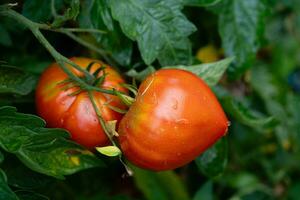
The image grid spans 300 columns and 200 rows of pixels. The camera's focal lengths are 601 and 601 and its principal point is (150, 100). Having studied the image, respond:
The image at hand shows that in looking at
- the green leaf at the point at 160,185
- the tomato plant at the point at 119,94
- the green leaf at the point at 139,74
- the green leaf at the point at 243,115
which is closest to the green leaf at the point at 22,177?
the tomato plant at the point at 119,94

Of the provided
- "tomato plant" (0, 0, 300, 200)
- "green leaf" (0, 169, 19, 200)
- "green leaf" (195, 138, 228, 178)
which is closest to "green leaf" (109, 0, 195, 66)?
"tomato plant" (0, 0, 300, 200)

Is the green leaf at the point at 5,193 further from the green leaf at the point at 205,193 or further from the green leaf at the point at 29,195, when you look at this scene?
the green leaf at the point at 205,193

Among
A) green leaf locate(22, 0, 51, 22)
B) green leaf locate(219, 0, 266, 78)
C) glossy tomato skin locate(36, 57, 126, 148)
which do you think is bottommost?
green leaf locate(219, 0, 266, 78)

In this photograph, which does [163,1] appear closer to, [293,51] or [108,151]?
[108,151]

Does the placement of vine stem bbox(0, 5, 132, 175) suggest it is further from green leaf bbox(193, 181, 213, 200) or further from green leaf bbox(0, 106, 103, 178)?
green leaf bbox(193, 181, 213, 200)

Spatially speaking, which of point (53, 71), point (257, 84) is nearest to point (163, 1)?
point (53, 71)
